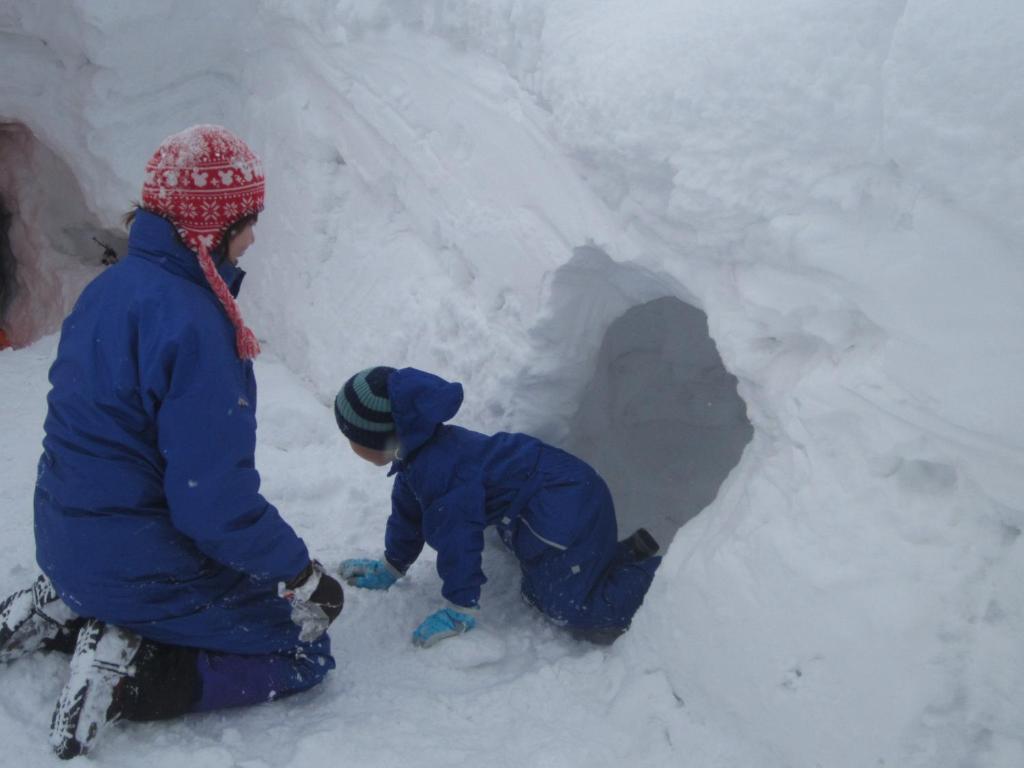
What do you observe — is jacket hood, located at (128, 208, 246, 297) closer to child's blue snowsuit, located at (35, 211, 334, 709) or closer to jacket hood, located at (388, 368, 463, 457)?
child's blue snowsuit, located at (35, 211, 334, 709)

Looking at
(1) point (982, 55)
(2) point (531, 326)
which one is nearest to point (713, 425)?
(2) point (531, 326)

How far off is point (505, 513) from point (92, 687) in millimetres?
1247

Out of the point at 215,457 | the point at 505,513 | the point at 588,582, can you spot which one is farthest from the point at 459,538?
the point at 215,457

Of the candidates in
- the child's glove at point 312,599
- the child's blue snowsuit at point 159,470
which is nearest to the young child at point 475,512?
the child's glove at point 312,599

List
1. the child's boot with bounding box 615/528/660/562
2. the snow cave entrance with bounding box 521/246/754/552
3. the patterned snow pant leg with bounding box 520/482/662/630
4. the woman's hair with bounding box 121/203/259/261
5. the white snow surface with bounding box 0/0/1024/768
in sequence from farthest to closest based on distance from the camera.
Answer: the snow cave entrance with bounding box 521/246/754/552
the child's boot with bounding box 615/528/660/562
the patterned snow pant leg with bounding box 520/482/662/630
the woman's hair with bounding box 121/203/259/261
the white snow surface with bounding box 0/0/1024/768

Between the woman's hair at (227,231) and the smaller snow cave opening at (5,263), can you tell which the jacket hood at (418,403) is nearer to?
the woman's hair at (227,231)

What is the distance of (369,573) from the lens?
2.70m

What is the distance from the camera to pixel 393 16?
3180 millimetres

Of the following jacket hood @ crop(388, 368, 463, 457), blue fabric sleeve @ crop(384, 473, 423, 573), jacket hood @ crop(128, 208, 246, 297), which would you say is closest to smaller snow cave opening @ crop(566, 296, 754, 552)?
blue fabric sleeve @ crop(384, 473, 423, 573)

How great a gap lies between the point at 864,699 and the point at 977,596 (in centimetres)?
32

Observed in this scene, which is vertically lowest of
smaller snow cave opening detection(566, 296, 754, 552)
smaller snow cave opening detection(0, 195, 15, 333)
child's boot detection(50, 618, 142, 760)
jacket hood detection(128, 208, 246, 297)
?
smaller snow cave opening detection(0, 195, 15, 333)

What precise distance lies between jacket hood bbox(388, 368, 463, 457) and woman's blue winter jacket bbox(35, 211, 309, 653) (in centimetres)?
51

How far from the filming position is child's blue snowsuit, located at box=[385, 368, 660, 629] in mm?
2477

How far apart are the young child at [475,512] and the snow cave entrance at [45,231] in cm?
403
